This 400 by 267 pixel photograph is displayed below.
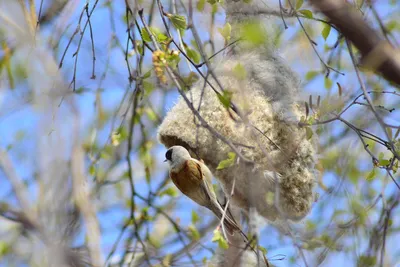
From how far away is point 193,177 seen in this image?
2605 mm

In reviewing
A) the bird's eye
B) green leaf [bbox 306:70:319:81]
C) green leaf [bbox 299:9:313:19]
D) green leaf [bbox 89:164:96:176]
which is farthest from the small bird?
green leaf [bbox 299:9:313:19]

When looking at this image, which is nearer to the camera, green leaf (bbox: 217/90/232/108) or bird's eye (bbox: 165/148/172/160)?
green leaf (bbox: 217/90/232/108)

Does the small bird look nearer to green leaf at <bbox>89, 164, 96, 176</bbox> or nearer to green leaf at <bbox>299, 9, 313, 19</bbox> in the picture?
green leaf at <bbox>89, 164, 96, 176</bbox>

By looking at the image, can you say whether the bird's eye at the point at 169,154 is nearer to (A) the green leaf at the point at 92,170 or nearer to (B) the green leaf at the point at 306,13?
(A) the green leaf at the point at 92,170

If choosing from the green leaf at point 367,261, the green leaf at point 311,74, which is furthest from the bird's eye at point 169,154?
the green leaf at point 367,261

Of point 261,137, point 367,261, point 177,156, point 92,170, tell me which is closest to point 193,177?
point 177,156

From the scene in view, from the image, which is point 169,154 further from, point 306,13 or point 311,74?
point 306,13

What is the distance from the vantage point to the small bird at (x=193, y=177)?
2.54 metres

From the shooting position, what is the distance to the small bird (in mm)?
2543

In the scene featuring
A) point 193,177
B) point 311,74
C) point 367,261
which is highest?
point 311,74

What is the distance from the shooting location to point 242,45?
8.80 ft

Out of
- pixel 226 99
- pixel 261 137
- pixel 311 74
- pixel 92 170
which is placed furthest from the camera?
pixel 92 170

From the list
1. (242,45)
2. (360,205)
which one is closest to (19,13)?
(242,45)

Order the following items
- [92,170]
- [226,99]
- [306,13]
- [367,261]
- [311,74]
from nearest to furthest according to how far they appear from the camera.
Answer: [226,99], [306,13], [367,261], [311,74], [92,170]
